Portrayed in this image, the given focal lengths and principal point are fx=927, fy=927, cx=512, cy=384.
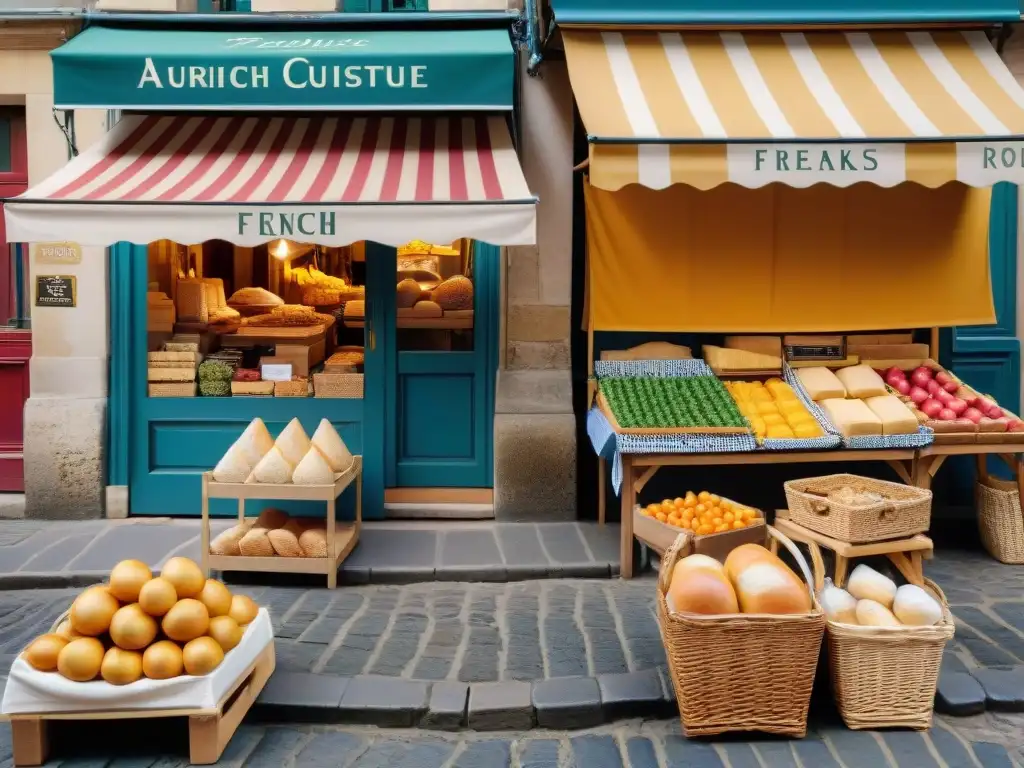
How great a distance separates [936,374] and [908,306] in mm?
583

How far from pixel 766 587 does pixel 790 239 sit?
3947mm

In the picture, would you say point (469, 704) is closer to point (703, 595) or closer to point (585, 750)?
point (585, 750)

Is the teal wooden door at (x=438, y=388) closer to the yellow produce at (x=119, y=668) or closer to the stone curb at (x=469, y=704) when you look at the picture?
the stone curb at (x=469, y=704)

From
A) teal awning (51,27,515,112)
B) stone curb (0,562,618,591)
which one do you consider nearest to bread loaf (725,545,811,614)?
stone curb (0,562,618,591)

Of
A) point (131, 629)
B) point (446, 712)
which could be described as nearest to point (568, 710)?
point (446, 712)

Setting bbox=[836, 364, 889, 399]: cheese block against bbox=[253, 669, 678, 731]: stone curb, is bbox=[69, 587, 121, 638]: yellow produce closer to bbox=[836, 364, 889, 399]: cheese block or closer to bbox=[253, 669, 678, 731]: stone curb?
bbox=[253, 669, 678, 731]: stone curb

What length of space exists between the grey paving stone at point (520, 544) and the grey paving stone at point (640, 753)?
7.37 ft

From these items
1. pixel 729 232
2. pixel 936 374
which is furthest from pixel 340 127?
pixel 936 374

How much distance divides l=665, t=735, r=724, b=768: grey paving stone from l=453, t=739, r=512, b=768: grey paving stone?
71cm

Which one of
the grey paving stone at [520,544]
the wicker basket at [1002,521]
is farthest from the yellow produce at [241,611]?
the wicker basket at [1002,521]

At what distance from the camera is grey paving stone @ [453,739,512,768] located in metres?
4.03

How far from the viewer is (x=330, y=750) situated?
4148 mm

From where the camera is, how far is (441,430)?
759cm

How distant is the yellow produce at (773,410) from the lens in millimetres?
6484
